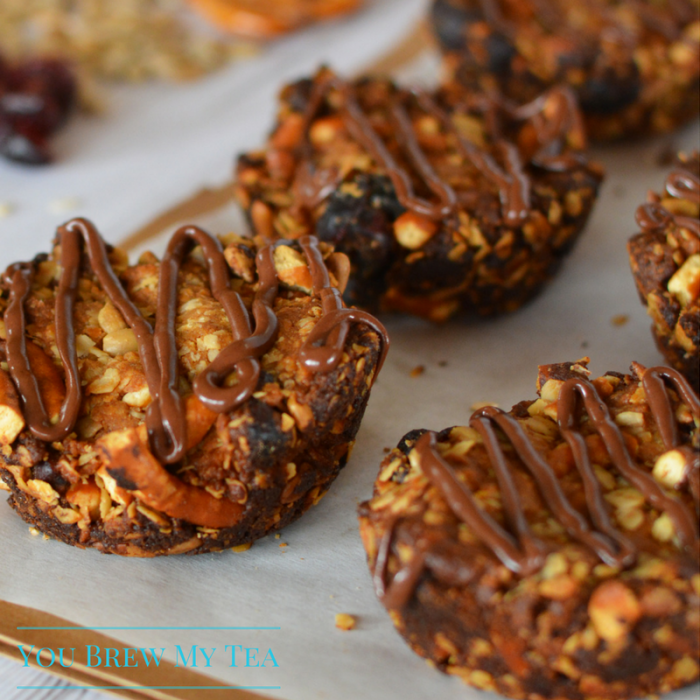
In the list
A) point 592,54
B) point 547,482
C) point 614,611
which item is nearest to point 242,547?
point 547,482

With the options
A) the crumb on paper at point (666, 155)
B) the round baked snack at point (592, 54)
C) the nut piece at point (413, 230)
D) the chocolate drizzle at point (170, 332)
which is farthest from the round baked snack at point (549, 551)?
the crumb on paper at point (666, 155)

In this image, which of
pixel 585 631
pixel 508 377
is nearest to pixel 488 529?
pixel 585 631

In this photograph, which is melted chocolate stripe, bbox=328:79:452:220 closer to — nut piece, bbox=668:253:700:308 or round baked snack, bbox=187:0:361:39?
nut piece, bbox=668:253:700:308

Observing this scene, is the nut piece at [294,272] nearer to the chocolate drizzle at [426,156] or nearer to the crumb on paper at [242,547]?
the chocolate drizzle at [426,156]

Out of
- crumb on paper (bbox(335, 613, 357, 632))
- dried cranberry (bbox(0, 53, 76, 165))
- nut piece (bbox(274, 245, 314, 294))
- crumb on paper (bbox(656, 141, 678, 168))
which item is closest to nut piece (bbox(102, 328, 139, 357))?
nut piece (bbox(274, 245, 314, 294))

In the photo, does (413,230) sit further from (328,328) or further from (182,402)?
(182,402)

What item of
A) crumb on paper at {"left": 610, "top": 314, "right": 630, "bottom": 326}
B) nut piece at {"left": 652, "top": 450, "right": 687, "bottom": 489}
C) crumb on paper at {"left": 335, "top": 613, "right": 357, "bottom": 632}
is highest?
nut piece at {"left": 652, "top": 450, "right": 687, "bottom": 489}
